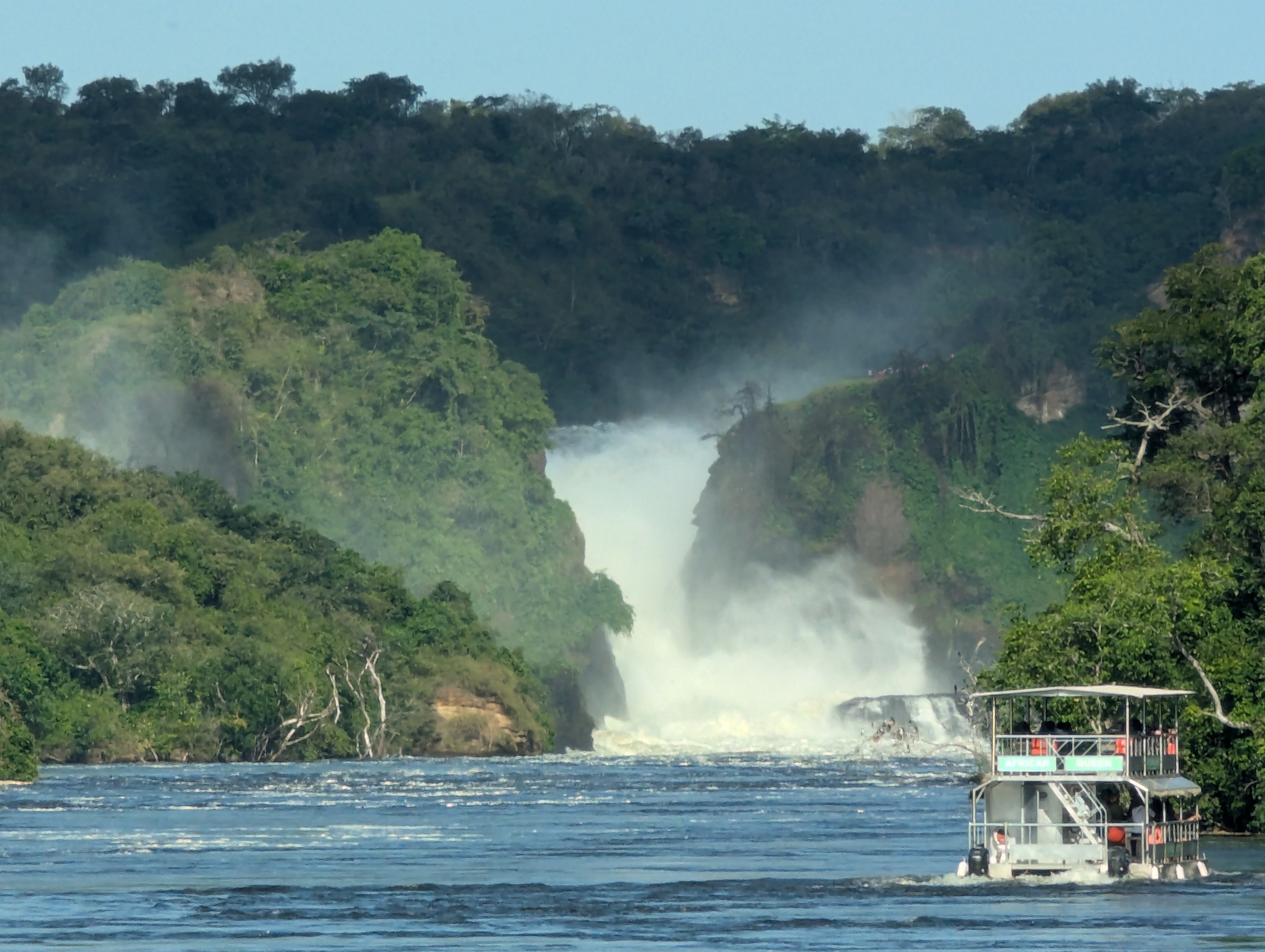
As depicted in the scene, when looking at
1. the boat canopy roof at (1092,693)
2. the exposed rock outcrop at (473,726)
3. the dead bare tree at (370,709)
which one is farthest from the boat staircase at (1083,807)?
the exposed rock outcrop at (473,726)

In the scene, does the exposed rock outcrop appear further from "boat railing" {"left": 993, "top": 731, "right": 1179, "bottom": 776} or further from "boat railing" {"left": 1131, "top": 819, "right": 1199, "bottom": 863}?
"boat railing" {"left": 1131, "top": 819, "right": 1199, "bottom": 863}

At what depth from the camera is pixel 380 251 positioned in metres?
194

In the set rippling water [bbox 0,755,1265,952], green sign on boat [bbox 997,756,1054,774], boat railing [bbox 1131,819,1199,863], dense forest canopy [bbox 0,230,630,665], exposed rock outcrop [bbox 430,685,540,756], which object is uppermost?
dense forest canopy [bbox 0,230,630,665]

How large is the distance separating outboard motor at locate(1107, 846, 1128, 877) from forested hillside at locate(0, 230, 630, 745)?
121 m

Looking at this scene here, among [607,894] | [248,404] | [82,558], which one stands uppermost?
[248,404]

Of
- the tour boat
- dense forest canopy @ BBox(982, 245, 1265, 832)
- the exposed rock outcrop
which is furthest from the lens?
the exposed rock outcrop

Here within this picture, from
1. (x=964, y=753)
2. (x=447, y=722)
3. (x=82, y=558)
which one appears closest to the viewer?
(x=82, y=558)

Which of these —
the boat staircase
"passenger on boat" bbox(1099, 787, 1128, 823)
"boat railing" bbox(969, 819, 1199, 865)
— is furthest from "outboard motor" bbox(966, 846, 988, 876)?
"passenger on boat" bbox(1099, 787, 1128, 823)

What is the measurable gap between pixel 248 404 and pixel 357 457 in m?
8.50

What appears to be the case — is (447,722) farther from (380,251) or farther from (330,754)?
(380,251)

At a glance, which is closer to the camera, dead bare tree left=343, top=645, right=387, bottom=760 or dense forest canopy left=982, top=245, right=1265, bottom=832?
dense forest canopy left=982, top=245, right=1265, bottom=832

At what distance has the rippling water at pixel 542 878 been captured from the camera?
1992 inches

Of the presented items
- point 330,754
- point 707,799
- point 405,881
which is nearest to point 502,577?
point 330,754

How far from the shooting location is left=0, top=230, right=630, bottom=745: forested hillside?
182500mm
